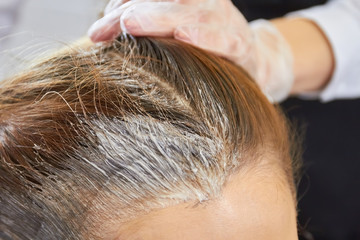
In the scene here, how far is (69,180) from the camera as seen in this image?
2.40 ft

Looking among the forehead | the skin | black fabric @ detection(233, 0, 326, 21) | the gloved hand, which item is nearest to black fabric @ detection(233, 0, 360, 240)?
black fabric @ detection(233, 0, 326, 21)

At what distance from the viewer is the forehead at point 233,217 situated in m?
0.73

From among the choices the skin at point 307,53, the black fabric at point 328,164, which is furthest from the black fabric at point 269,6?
the skin at point 307,53

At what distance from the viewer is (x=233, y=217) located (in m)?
0.76

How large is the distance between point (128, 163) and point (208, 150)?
139 mm

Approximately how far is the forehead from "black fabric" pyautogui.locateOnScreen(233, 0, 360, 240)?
0.74m

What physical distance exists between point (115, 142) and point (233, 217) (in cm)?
23

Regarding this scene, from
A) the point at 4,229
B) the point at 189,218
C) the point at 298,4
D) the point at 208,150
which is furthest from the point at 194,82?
the point at 298,4

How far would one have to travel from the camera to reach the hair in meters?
0.73

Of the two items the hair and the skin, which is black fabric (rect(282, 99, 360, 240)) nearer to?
the skin

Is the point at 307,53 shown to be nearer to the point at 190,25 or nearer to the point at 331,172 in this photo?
the point at 331,172

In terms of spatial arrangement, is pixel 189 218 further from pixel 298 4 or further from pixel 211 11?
pixel 298 4

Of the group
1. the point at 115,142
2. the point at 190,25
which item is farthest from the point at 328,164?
the point at 115,142

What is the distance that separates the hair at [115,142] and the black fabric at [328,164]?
0.80m
